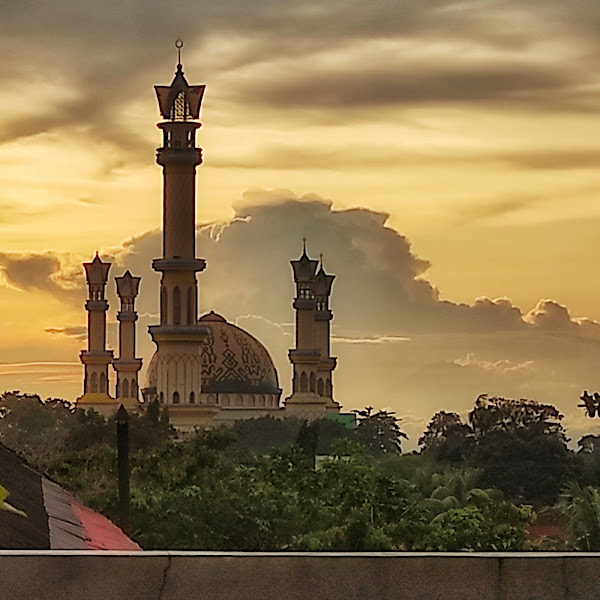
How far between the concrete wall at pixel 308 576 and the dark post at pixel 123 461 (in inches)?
431

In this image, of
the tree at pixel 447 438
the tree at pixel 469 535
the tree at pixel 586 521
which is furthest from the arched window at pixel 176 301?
the tree at pixel 469 535

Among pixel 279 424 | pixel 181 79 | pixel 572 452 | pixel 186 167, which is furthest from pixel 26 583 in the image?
pixel 279 424

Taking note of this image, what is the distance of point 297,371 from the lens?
292 feet

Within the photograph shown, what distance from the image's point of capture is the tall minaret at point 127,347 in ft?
288

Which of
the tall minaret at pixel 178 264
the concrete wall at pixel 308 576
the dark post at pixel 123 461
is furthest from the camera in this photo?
the tall minaret at pixel 178 264

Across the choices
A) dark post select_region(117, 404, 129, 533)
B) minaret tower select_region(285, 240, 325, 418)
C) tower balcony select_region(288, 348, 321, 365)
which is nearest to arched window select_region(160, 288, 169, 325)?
minaret tower select_region(285, 240, 325, 418)

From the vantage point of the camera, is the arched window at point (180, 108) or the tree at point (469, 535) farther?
the arched window at point (180, 108)

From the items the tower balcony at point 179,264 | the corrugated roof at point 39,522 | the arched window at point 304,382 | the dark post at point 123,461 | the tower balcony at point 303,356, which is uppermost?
the tower balcony at point 179,264

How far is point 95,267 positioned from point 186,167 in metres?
17.0

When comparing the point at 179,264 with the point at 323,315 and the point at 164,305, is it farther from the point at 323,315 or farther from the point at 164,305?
the point at 323,315

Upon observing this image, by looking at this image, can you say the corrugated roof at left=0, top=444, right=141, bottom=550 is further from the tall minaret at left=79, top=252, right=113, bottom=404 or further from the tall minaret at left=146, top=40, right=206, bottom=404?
the tall minaret at left=79, top=252, right=113, bottom=404

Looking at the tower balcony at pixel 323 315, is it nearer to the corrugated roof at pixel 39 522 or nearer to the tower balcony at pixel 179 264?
the tower balcony at pixel 179 264

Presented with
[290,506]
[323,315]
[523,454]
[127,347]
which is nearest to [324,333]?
[323,315]

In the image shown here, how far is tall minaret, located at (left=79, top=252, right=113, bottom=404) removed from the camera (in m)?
84.6
